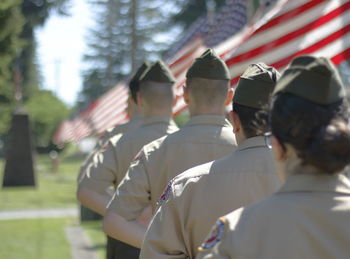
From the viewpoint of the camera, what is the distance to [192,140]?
11.9ft

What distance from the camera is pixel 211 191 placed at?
270cm

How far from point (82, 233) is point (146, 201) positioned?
28.7 ft

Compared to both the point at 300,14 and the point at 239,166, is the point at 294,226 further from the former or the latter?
the point at 300,14

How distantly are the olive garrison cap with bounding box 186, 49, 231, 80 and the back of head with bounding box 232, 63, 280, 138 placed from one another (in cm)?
70

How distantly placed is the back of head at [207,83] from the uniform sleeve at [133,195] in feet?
1.39

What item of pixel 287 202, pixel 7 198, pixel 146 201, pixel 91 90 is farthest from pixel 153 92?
pixel 91 90

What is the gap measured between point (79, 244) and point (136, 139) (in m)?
6.40

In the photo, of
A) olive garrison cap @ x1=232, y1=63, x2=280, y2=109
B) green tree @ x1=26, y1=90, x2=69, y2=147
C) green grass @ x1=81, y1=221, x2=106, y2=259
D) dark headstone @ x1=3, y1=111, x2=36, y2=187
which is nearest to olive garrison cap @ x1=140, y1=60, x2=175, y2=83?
olive garrison cap @ x1=232, y1=63, x2=280, y2=109

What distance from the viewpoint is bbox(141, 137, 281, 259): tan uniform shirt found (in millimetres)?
2672

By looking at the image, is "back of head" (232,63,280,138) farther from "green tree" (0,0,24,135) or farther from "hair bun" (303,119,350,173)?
"green tree" (0,0,24,135)

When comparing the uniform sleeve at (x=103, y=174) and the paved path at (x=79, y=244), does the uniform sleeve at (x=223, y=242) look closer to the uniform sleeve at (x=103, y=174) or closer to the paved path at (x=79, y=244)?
the uniform sleeve at (x=103, y=174)

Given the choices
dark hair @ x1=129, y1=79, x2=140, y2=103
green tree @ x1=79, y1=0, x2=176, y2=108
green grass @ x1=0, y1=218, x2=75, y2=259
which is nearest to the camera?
dark hair @ x1=129, y1=79, x2=140, y2=103

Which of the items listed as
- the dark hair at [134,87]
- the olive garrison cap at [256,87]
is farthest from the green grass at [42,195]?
the olive garrison cap at [256,87]

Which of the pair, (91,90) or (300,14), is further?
(91,90)
